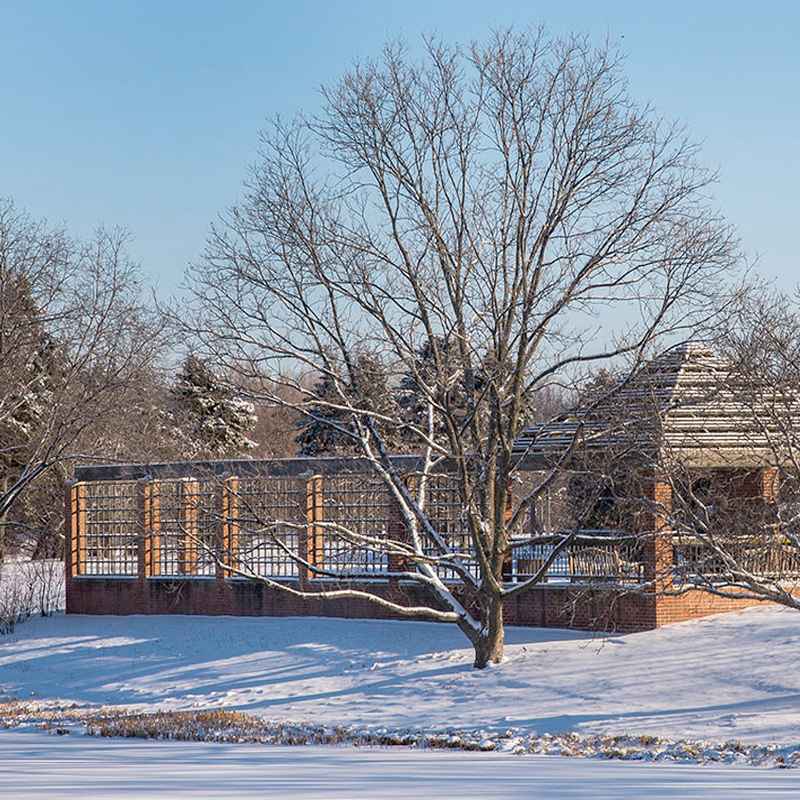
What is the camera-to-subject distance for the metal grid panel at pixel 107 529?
27.1 m

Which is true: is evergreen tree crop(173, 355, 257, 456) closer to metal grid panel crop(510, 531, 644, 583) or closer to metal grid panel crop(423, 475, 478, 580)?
metal grid panel crop(423, 475, 478, 580)

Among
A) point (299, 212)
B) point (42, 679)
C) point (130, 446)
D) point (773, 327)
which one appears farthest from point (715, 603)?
point (130, 446)

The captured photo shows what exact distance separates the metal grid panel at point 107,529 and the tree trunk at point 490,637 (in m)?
10.4

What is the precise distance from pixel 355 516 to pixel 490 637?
568 cm

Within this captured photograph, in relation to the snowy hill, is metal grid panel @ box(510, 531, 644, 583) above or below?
above

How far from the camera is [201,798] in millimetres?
9344

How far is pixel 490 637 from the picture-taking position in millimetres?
19406

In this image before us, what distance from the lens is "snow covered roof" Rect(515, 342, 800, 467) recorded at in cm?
1627

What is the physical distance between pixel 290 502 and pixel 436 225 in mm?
7747

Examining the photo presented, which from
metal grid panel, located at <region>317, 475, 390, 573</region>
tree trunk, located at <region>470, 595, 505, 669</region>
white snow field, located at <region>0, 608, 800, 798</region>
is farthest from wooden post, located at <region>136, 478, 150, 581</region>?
tree trunk, located at <region>470, 595, 505, 669</region>

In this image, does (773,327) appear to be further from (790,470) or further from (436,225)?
(436,225)

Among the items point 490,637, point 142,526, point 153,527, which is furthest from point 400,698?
point 153,527

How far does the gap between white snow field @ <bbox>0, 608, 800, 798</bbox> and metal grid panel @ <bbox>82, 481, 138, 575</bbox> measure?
1.39 meters

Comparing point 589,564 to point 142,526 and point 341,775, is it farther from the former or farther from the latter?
point 341,775
